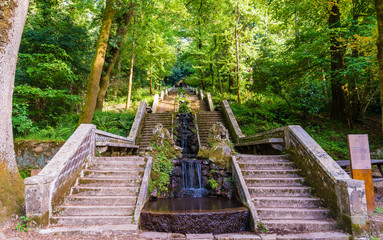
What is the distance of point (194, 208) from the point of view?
5152mm

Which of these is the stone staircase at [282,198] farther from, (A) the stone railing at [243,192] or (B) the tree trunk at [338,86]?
(B) the tree trunk at [338,86]

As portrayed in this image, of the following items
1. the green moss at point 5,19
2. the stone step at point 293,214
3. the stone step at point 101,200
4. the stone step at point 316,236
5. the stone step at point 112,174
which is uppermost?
the green moss at point 5,19

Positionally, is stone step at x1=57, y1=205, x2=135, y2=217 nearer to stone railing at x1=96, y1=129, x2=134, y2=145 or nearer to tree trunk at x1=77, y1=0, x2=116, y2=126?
stone railing at x1=96, y1=129, x2=134, y2=145

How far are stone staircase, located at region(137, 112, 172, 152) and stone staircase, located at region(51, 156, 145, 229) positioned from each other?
13.6 ft

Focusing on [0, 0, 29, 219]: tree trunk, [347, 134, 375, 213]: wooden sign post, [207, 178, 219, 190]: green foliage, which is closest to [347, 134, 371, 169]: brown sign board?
[347, 134, 375, 213]: wooden sign post

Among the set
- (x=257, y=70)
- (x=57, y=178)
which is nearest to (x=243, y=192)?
(x=57, y=178)

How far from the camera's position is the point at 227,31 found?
1755 centimetres

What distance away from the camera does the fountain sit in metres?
4.30

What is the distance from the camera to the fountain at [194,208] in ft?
14.1

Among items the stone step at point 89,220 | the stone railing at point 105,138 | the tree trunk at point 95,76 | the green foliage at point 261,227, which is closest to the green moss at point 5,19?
the stone railing at point 105,138

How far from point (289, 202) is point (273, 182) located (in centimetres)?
76

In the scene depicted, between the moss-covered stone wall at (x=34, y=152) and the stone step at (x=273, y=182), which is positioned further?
the moss-covered stone wall at (x=34, y=152)

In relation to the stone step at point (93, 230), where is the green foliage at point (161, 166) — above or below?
above

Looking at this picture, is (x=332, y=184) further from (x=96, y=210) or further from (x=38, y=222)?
(x=38, y=222)
